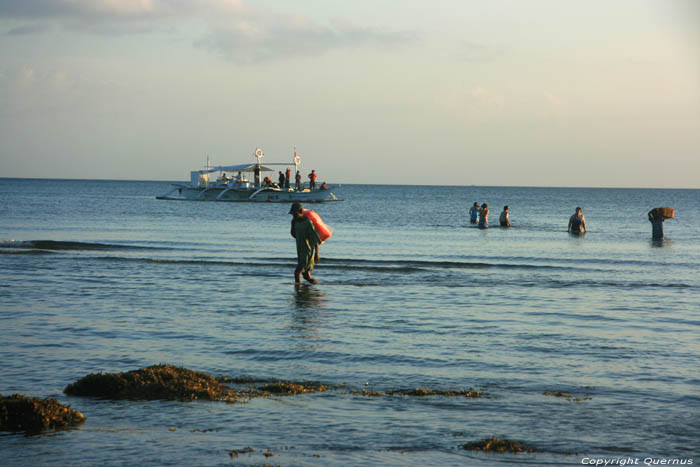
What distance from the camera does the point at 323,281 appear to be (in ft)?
56.6

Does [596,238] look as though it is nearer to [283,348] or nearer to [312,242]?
[312,242]

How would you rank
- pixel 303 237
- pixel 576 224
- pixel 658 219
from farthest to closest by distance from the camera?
1. pixel 576 224
2. pixel 658 219
3. pixel 303 237

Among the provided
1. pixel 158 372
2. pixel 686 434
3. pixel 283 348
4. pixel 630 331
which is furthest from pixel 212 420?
pixel 630 331

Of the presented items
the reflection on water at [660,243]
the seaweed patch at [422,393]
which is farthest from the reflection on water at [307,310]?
the reflection on water at [660,243]

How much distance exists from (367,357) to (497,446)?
3347mm

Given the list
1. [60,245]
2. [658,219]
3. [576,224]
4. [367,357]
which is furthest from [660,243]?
[367,357]

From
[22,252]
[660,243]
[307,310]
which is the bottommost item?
[307,310]

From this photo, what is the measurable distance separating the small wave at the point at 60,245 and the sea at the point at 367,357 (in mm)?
5212

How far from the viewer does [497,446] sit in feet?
19.1

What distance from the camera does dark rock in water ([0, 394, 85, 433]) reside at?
607 centimetres

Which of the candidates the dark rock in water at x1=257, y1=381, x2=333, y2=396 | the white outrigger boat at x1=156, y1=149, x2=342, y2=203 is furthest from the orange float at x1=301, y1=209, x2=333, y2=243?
the white outrigger boat at x1=156, y1=149, x2=342, y2=203

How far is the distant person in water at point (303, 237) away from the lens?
1496 cm

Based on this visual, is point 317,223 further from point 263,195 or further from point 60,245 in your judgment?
point 263,195

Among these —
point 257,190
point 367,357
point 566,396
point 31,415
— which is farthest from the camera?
point 257,190
